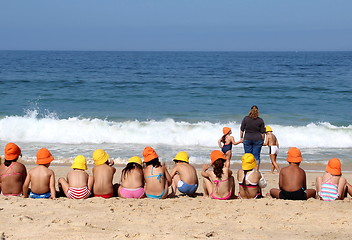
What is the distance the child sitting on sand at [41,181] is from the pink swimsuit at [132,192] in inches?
39.3

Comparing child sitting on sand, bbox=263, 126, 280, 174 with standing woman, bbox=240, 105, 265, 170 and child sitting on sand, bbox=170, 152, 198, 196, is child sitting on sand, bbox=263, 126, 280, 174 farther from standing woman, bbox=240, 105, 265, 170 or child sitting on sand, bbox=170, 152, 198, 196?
child sitting on sand, bbox=170, 152, 198, 196

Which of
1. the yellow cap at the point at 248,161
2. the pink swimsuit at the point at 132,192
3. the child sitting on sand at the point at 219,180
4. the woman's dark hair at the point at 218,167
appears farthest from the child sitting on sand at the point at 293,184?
the pink swimsuit at the point at 132,192

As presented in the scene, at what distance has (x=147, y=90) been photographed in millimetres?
26953

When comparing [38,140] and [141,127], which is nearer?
[38,140]

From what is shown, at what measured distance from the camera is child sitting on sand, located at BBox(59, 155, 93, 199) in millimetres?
6629

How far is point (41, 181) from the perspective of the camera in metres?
6.64

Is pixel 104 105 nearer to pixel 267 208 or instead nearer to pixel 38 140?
pixel 38 140

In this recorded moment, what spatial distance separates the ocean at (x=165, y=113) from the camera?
14.2 metres

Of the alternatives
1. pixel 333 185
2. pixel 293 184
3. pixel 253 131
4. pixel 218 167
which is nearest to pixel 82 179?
pixel 218 167

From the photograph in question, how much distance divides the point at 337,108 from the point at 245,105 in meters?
4.21

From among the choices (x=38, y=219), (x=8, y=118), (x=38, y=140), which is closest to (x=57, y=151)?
(x=38, y=140)

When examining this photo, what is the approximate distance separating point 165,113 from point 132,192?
43.0 ft

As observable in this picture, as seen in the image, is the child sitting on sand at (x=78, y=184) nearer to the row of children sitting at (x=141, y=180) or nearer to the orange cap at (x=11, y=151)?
the row of children sitting at (x=141, y=180)

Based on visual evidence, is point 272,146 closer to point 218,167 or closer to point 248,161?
point 248,161
